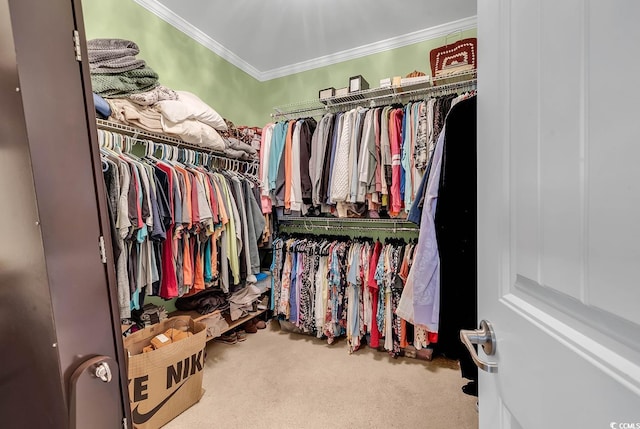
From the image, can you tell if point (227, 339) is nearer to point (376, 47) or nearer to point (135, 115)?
point (135, 115)

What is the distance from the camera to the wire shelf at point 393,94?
75.3 inches

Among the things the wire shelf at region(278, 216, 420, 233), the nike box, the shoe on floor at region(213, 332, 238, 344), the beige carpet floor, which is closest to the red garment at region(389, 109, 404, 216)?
the wire shelf at region(278, 216, 420, 233)

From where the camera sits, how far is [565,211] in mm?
319

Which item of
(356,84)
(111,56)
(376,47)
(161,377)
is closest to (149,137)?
(111,56)

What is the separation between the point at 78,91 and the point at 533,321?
1.28m

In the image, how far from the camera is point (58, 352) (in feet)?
2.32

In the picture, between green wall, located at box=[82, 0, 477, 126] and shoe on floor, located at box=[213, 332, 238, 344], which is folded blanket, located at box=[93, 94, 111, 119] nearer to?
green wall, located at box=[82, 0, 477, 126]

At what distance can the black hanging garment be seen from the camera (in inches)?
38.5

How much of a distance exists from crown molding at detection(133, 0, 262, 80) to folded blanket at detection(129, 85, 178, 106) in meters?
0.81

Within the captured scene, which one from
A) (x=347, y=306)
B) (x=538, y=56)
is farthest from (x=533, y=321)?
(x=347, y=306)

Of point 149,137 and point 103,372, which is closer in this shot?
point 103,372

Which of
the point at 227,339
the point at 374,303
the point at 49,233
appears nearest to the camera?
the point at 49,233

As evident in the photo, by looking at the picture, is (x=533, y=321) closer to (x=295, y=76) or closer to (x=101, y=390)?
(x=101, y=390)

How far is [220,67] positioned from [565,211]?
298 cm
